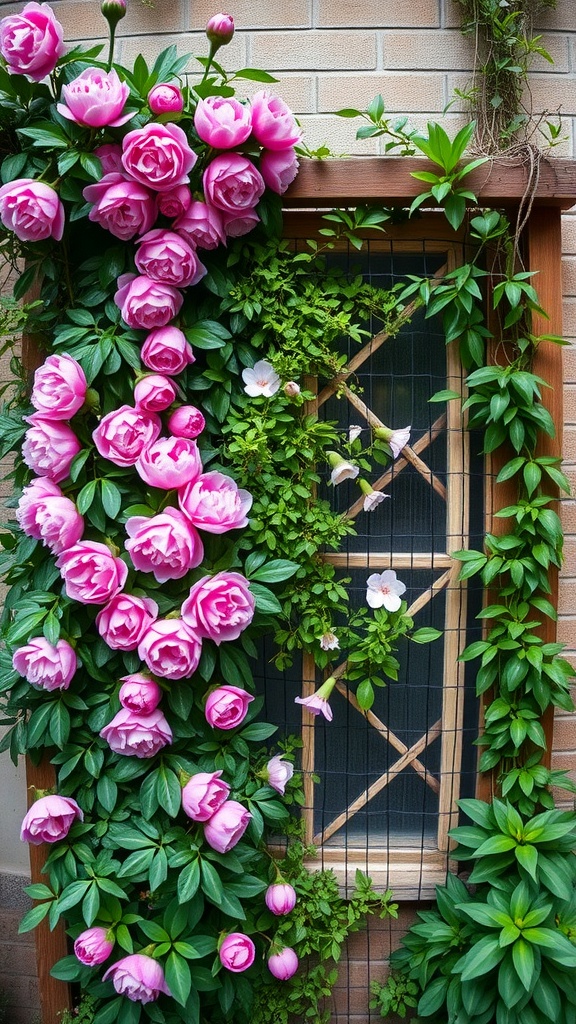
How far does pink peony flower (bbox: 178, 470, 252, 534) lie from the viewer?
4.38 feet

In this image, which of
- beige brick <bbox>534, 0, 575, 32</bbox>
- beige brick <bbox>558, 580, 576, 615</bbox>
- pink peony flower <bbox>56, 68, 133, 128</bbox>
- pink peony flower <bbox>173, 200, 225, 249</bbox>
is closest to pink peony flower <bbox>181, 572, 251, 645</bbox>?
pink peony flower <bbox>173, 200, 225, 249</bbox>

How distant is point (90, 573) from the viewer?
133 centimetres

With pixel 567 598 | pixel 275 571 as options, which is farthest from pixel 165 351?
pixel 567 598

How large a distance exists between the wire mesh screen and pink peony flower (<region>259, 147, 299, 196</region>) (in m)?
0.24

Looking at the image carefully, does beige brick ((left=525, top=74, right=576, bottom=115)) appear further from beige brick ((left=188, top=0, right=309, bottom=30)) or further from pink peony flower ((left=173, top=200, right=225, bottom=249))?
pink peony flower ((left=173, top=200, right=225, bottom=249))

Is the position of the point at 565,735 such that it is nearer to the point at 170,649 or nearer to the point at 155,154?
the point at 170,649

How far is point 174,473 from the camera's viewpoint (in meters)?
1.33

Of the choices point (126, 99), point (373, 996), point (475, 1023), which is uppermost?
point (126, 99)

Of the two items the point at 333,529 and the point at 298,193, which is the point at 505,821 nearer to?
the point at 333,529

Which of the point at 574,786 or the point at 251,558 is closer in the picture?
the point at 251,558

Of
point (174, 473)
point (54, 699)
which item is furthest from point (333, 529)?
point (54, 699)

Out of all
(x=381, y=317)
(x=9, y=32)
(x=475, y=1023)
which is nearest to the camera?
(x=9, y=32)

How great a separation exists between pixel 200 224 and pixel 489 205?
2.15 feet

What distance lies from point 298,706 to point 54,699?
58cm
